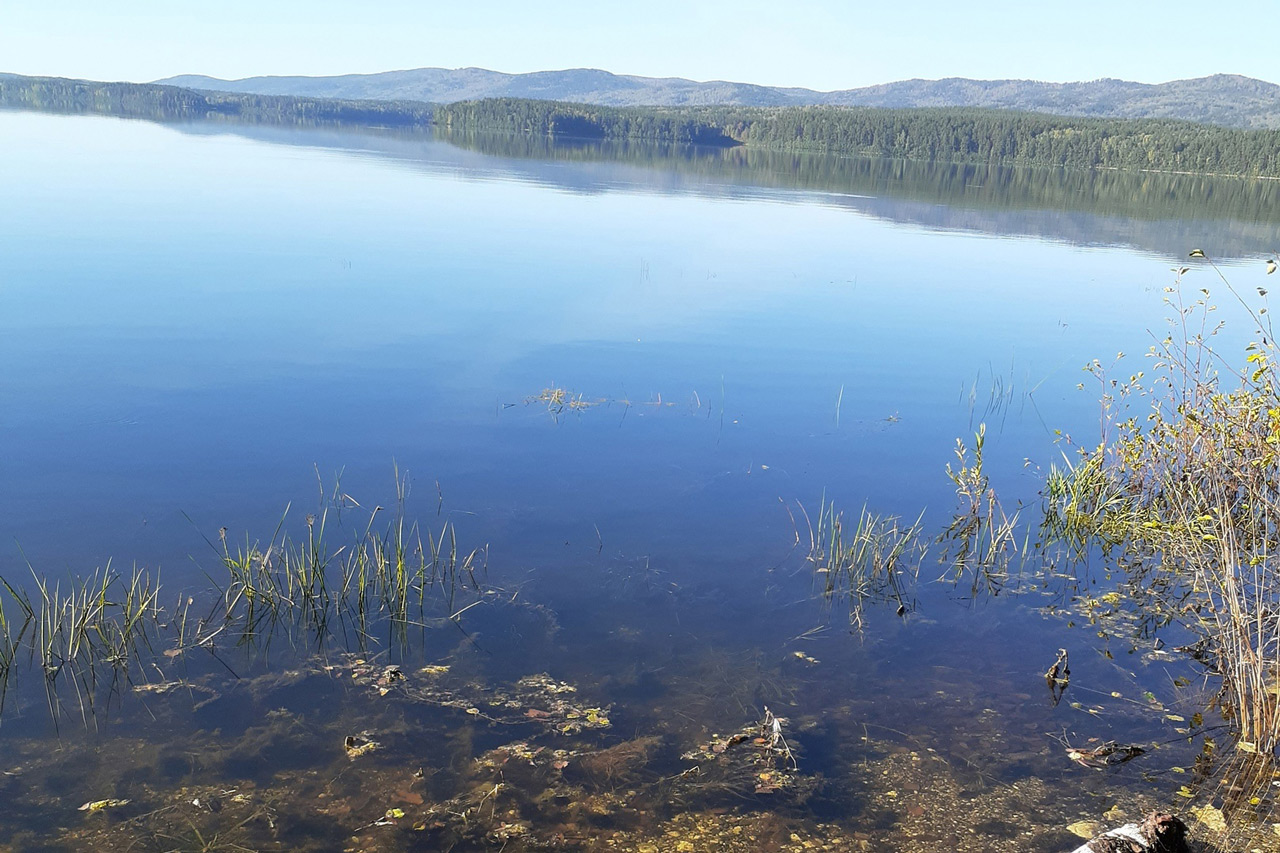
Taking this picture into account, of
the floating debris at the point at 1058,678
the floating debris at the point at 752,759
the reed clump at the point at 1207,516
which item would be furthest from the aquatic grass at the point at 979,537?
the floating debris at the point at 752,759

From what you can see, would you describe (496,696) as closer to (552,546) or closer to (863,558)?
(552,546)

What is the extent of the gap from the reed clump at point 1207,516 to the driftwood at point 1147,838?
5.99ft

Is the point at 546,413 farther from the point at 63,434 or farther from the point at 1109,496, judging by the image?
the point at 1109,496

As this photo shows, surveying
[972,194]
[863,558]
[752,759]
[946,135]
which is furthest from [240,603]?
[946,135]

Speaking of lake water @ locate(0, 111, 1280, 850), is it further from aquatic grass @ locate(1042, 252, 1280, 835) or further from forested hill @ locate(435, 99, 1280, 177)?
forested hill @ locate(435, 99, 1280, 177)

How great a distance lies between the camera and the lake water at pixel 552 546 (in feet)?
22.0

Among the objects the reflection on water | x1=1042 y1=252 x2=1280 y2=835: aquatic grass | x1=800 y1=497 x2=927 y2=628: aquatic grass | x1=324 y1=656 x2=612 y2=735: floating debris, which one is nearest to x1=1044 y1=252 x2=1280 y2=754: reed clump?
x1=1042 y1=252 x2=1280 y2=835: aquatic grass

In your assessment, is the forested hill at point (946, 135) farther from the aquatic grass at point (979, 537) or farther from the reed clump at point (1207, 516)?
the aquatic grass at point (979, 537)

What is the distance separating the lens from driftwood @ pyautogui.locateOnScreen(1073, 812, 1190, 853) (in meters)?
5.51

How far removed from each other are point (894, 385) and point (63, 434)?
535 inches

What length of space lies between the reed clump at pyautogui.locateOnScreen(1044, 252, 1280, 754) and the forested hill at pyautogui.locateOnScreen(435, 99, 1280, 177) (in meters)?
141

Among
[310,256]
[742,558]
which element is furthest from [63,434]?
[310,256]

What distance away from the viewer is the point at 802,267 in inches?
1225

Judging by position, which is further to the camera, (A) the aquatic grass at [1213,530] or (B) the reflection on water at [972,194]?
(B) the reflection on water at [972,194]
